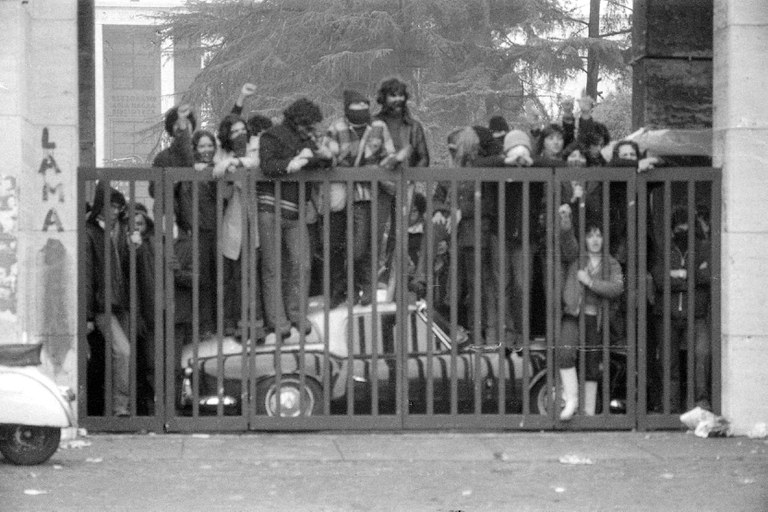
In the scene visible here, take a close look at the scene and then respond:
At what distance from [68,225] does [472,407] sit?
3349mm

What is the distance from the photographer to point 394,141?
36.1 ft

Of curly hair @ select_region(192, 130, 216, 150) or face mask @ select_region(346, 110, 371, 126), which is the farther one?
face mask @ select_region(346, 110, 371, 126)

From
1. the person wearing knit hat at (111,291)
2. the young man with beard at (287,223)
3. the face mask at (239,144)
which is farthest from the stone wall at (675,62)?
the person wearing knit hat at (111,291)

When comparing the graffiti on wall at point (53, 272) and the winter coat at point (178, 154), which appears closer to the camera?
the graffiti on wall at point (53, 272)

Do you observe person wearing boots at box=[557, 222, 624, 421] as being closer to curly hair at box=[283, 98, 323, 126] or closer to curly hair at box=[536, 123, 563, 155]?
curly hair at box=[536, 123, 563, 155]

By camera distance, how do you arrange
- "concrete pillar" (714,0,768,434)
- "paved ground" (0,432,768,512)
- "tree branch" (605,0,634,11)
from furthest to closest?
"tree branch" (605,0,634,11)
"concrete pillar" (714,0,768,434)
"paved ground" (0,432,768,512)

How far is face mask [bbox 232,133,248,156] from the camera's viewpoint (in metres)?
11.0

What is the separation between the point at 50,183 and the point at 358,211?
7.47ft

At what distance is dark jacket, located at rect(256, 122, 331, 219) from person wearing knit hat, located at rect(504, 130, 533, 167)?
137 centimetres

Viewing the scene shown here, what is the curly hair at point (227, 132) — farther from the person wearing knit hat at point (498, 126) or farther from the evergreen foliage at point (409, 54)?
the evergreen foliage at point (409, 54)

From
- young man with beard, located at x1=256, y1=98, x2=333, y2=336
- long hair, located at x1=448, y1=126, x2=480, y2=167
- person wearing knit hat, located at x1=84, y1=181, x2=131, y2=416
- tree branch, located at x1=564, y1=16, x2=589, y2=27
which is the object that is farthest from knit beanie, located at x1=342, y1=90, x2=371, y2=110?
tree branch, located at x1=564, y1=16, x2=589, y2=27

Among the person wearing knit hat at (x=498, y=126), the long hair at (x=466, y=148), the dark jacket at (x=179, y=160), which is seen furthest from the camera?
the person wearing knit hat at (x=498, y=126)

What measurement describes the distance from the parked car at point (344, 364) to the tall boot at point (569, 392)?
0.25 meters

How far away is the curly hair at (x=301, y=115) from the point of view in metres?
10.6
